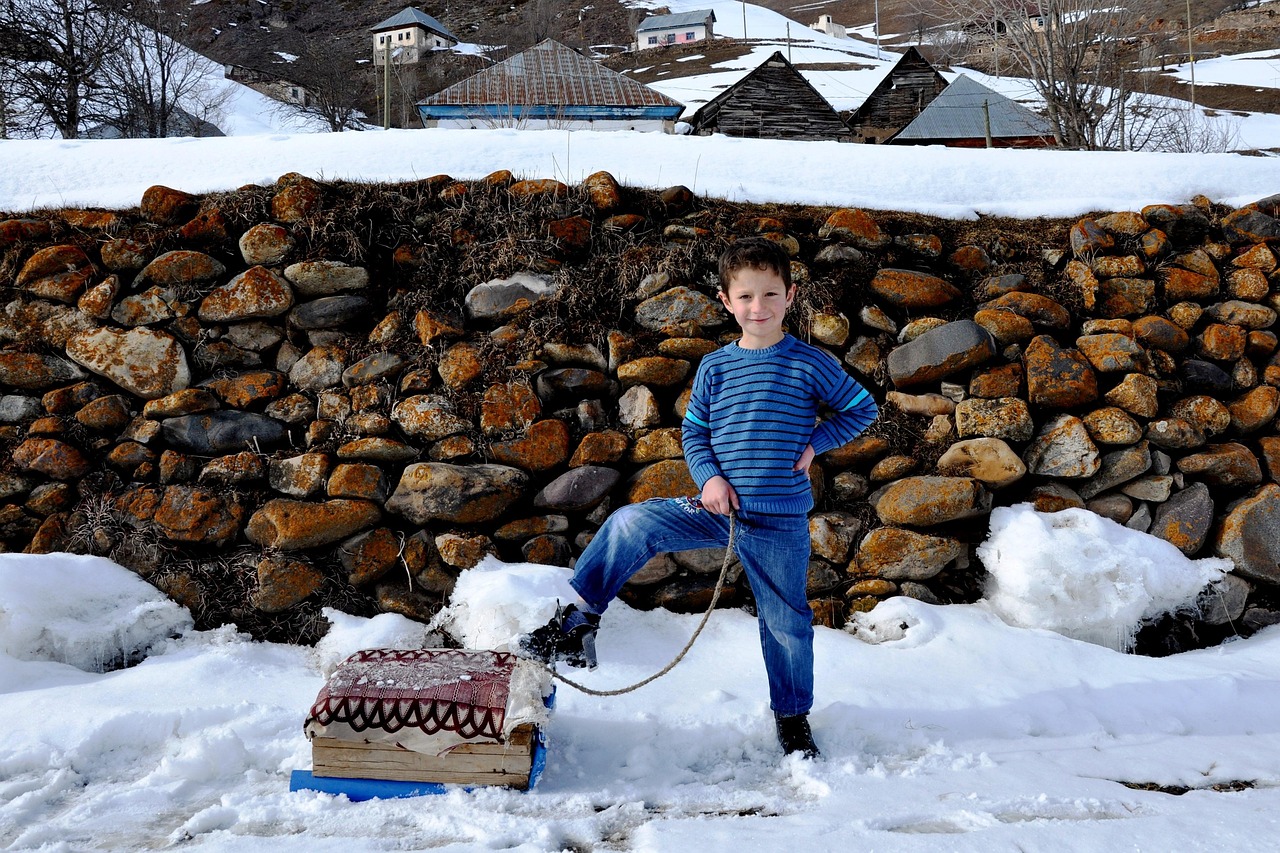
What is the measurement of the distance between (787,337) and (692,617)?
1589mm

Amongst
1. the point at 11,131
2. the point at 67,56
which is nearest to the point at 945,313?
the point at 67,56

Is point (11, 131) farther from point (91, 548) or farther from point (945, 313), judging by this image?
point (945, 313)

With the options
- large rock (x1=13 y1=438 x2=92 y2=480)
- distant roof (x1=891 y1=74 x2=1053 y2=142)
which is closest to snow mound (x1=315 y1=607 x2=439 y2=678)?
large rock (x1=13 y1=438 x2=92 y2=480)

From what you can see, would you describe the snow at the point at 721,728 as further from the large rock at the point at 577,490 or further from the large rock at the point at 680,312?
the large rock at the point at 680,312

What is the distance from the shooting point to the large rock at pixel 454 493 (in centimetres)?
372

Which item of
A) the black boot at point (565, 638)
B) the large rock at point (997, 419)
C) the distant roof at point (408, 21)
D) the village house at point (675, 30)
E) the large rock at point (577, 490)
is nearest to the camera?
the black boot at point (565, 638)

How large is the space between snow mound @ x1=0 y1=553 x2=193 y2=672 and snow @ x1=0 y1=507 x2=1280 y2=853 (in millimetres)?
11

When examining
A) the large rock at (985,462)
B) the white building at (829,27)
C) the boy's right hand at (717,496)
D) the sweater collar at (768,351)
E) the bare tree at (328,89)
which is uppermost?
the white building at (829,27)

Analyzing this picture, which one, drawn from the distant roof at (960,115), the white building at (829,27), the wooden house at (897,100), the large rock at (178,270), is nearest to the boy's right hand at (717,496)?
the large rock at (178,270)

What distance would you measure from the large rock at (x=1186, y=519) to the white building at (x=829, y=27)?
6896 centimetres

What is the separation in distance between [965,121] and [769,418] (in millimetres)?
22002

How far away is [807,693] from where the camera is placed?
103 inches

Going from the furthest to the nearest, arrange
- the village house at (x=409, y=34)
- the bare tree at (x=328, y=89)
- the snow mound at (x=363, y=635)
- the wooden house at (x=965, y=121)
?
the village house at (x=409, y=34), the bare tree at (x=328, y=89), the wooden house at (x=965, y=121), the snow mound at (x=363, y=635)

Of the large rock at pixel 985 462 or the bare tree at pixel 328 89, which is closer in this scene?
the large rock at pixel 985 462
